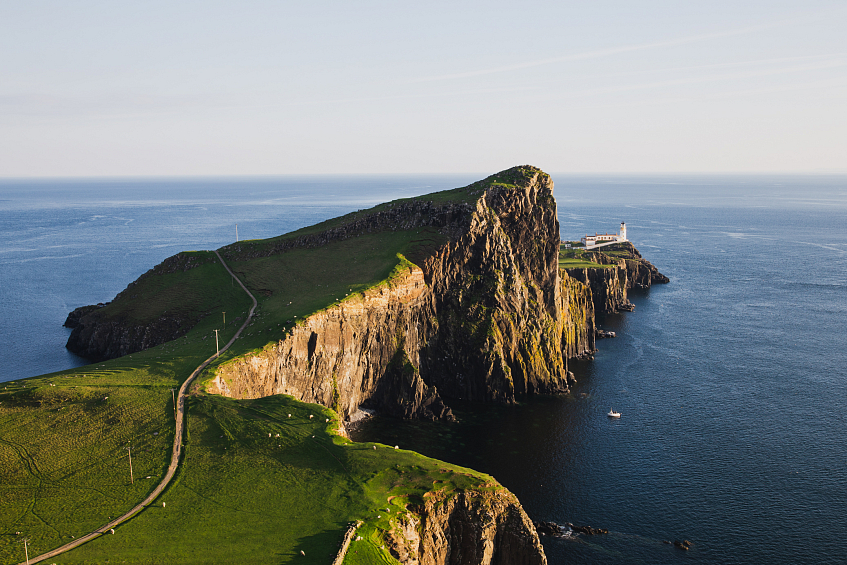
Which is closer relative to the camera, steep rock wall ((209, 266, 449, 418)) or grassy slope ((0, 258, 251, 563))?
grassy slope ((0, 258, 251, 563))

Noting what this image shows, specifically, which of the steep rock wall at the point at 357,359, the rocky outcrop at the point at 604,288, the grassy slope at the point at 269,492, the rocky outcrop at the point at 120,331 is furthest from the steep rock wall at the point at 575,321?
the rocky outcrop at the point at 120,331

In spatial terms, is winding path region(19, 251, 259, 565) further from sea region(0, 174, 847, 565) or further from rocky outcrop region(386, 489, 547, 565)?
sea region(0, 174, 847, 565)

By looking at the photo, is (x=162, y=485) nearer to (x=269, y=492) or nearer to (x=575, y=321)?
(x=269, y=492)

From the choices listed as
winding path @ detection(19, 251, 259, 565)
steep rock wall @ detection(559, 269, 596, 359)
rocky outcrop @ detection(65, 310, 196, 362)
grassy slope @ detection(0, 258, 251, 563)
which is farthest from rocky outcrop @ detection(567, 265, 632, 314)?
grassy slope @ detection(0, 258, 251, 563)

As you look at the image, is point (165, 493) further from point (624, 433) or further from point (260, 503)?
point (624, 433)

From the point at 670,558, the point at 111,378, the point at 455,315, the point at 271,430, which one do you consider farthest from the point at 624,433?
the point at 111,378

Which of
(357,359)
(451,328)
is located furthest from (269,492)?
(451,328)
